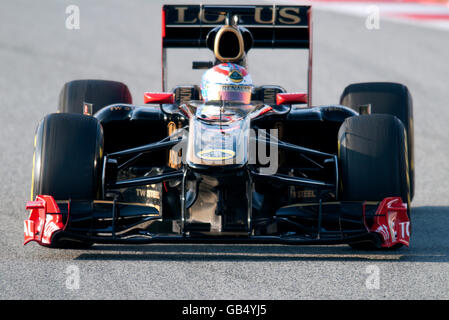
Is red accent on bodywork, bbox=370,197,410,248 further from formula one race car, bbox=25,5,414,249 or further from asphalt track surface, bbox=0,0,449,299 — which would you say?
asphalt track surface, bbox=0,0,449,299

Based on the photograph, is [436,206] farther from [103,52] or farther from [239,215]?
[103,52]

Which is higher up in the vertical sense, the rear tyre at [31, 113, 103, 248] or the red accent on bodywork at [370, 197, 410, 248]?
the rear tyre at [31, 113, 103, 248]

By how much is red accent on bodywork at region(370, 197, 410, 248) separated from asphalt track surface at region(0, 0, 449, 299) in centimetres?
18

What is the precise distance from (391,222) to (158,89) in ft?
33.8

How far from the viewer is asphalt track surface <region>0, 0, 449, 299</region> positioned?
6.25 m

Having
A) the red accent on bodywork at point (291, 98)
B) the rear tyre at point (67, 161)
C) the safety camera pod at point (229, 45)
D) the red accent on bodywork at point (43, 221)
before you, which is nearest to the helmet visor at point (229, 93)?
the safety camera pod at point (229, 45)

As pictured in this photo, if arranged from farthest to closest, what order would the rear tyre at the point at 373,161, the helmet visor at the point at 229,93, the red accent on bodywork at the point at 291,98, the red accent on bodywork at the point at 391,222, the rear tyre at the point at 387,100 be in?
the rear tyre at the point at 387,100
the helmet visor at the point at 229,93
the red accent on bodywork at the point at 291,98
the rear tyre at the point at 373,161
the red accent on bodywork at the point at 391,222

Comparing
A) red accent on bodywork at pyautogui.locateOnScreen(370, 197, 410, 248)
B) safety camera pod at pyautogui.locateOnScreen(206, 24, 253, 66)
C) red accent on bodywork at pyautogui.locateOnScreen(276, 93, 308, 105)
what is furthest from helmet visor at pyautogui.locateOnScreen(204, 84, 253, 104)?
red accent on bodywork at pyautogui.locateOnScreen(370, 197, 410, 248)

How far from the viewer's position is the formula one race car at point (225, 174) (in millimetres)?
6895

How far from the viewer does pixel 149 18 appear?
24250 millimetres

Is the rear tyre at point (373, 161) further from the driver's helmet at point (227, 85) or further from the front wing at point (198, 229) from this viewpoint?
the driver's helmet at point (227, 85)

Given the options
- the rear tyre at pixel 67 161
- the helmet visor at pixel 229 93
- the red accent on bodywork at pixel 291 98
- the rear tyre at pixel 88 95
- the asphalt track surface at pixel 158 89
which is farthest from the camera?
the rear tyre at pixel 88 95

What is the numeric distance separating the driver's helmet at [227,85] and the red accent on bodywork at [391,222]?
1845 mm
